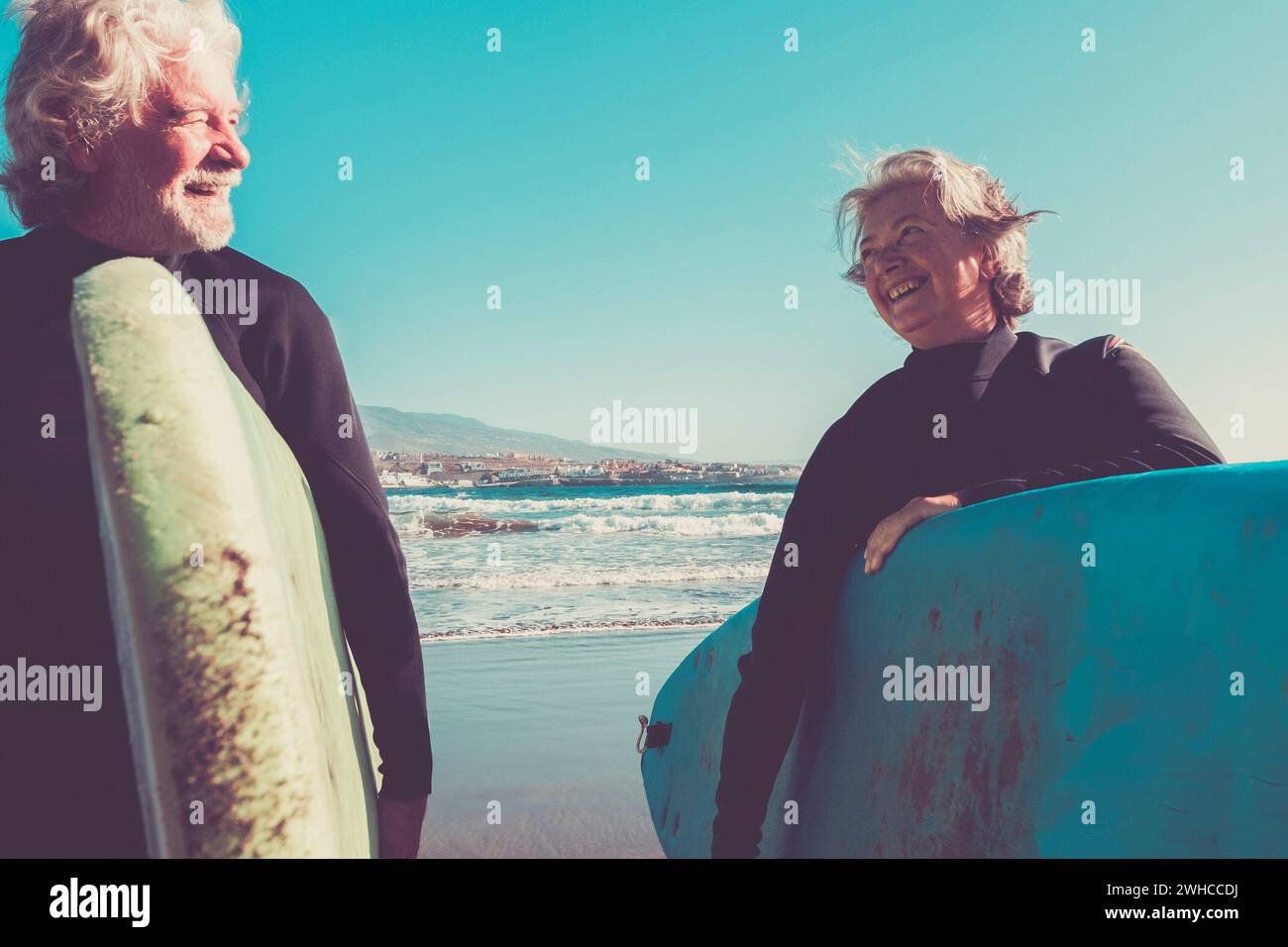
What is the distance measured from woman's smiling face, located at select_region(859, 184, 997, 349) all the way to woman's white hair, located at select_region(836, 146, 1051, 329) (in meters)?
0.02

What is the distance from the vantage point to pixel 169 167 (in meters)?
1.38

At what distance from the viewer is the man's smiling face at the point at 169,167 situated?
1.36m

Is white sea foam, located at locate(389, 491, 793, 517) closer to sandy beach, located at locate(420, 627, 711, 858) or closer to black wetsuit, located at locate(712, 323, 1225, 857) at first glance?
sandy beach, located at locate(420, 627, 711, 858)

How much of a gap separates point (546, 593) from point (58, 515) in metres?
10.3

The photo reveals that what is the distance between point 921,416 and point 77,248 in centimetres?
148

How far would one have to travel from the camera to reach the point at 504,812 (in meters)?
4.07

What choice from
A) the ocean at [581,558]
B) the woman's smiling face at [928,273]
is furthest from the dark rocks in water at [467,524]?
the woman's smiling face at [928,273]

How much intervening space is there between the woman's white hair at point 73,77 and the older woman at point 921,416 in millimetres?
1321

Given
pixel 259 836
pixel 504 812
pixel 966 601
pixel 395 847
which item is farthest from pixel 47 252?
pixel 504 812

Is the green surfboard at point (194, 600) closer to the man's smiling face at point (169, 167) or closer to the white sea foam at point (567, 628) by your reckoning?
the man's smiling face at point (169, 167)

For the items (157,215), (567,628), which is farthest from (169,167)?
(567,628)

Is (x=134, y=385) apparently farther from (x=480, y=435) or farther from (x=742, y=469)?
(x=480, y=435)

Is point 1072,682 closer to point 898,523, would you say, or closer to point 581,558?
point 898,523

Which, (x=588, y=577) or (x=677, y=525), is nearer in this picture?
(x=588, y=577)
